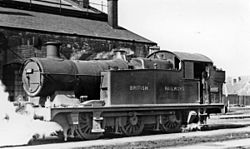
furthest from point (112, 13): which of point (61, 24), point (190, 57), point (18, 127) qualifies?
point (18, 127)

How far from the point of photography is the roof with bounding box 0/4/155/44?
80.5 feet

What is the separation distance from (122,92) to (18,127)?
3781 mm

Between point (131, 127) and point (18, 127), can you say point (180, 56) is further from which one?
point (18, 127)

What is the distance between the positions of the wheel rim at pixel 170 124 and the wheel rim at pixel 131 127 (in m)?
1.26

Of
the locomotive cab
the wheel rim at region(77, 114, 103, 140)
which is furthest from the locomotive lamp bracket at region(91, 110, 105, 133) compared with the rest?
the locomotive cab

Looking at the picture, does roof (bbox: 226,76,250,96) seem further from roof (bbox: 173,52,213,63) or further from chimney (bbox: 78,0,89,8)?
roof (bbox: 173,52,213,63)

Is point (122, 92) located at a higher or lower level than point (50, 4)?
lower

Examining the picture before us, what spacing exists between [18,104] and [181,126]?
20.7ft

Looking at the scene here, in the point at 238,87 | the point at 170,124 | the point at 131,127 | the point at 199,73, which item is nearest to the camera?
the point at 131,127

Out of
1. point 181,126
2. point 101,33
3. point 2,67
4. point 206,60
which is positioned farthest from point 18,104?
point 101,33

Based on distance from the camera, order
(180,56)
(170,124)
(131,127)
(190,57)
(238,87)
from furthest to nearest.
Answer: (238,87)
(190,57)
(180,56)
(170,124)
(131,127)

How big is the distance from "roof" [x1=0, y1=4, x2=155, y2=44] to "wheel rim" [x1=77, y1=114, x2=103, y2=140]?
1087 cm

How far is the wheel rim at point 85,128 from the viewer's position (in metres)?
13.7

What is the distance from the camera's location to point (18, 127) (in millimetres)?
12742
